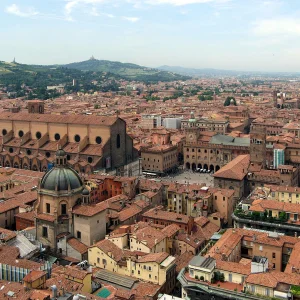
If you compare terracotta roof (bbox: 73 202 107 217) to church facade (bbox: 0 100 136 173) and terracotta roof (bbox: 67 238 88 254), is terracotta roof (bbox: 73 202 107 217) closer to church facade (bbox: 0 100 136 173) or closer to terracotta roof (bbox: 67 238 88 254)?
terracotta roof (bbox: 67 238 88 254)

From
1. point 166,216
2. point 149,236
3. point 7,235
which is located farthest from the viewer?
point 166,216

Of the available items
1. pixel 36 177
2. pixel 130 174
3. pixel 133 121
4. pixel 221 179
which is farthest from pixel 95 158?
pixel 133 121

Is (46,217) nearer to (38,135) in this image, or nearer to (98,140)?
(98,140)

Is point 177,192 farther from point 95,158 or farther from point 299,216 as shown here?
point 95,158

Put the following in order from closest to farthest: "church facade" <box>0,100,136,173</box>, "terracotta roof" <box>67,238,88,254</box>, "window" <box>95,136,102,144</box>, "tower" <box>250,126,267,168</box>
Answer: "terracotta roof" <box>67,238,88,254</box>
"tower" <box>250,126,267,168</box>
"church facade" <box>0,100,136,173</box>
"window" <box>95,136,102,144</box>

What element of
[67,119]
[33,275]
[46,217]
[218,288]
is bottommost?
[218,288]

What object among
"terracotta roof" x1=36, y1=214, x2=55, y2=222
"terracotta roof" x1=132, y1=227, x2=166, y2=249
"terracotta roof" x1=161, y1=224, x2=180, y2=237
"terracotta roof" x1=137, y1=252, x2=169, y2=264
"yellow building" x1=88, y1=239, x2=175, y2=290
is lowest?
"yellow building" x1=88, y1=239, x2=175, y2=290

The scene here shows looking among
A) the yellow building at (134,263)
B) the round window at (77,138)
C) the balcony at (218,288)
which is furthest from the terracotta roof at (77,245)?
the round window at (77,138)

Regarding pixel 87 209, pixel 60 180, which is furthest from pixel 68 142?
pixel 87 209

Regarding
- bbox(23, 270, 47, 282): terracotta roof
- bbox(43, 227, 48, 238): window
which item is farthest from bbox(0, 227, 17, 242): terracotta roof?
bbox(23, 270, 47, 282): terracotta roof
